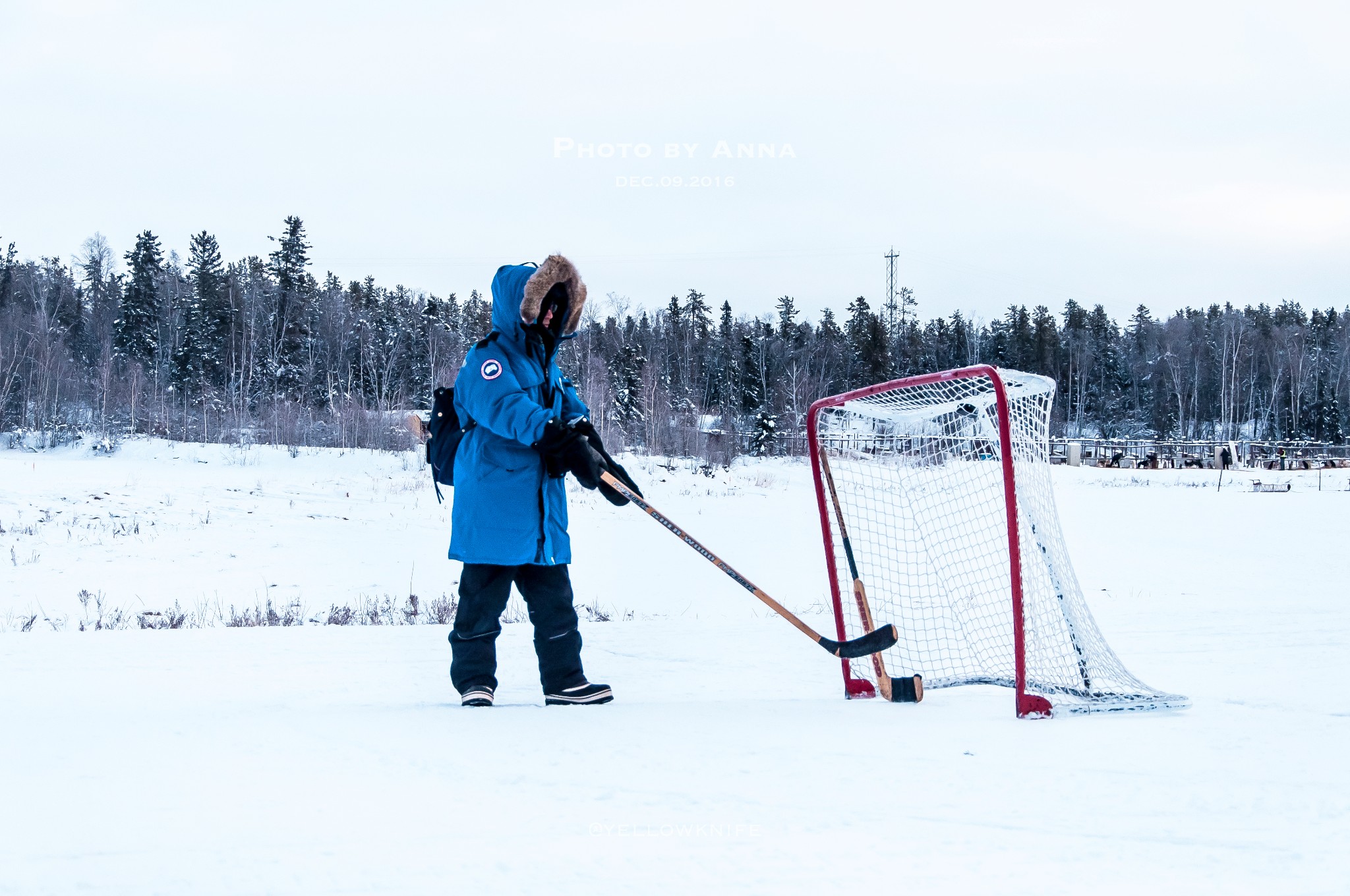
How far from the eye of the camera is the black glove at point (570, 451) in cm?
319

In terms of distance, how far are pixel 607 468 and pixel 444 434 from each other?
0.63 metres

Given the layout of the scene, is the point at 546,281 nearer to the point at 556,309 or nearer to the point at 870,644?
the point at 556,309

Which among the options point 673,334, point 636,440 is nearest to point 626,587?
point 636,440

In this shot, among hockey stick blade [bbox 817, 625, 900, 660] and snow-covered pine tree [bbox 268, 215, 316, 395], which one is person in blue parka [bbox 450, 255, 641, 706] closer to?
hockey stick blade [bbox 817, 625, 900, 660]

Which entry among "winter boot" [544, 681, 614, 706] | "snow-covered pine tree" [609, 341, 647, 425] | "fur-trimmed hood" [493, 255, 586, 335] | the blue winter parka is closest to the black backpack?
the blue winter parka

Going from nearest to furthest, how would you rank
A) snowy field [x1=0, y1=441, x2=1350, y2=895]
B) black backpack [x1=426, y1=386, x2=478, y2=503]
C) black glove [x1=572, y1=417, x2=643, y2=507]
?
snowy field [x1=0, y1=441, x2=1350, y2=895], black glove [x1=572, y1=417, x2=643, y2=507], black backpack [x1=426, y1=386, x2=478, y2=503]

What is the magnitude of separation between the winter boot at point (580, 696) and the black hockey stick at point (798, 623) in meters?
0.61

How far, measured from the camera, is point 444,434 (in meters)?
3.50

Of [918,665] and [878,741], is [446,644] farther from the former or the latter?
[878,741]

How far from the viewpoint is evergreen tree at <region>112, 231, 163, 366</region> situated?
51844mm

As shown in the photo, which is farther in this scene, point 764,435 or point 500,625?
point 764,435

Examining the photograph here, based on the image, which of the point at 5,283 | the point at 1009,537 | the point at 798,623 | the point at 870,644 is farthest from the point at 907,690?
the point at 5,283

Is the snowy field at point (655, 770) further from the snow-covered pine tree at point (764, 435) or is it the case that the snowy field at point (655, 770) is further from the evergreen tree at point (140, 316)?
the evergreen tree at point (140, 316)

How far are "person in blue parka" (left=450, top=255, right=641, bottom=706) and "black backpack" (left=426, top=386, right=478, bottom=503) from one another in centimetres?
6
